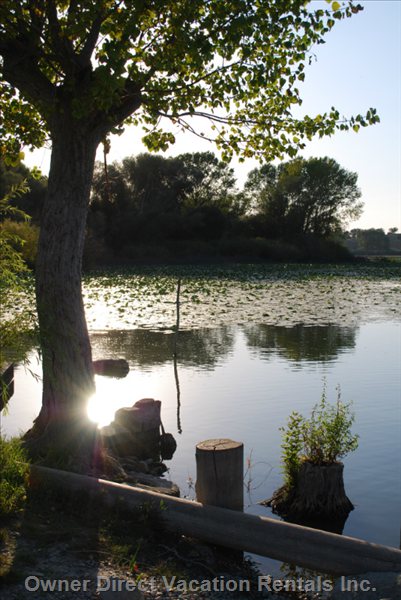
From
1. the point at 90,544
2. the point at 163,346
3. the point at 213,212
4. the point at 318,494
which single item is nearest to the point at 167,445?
the point at 318,494

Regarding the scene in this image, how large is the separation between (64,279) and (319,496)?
3.93 m

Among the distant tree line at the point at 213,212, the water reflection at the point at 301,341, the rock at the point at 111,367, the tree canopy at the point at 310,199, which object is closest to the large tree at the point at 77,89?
the rock at the point at 111,367

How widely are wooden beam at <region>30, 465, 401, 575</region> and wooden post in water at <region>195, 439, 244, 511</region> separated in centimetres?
53

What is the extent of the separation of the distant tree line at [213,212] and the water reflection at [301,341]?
37.2 metres

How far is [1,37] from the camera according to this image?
8.65 metres

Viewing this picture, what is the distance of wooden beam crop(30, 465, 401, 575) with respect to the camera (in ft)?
19.2

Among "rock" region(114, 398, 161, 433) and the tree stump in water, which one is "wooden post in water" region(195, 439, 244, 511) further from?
"rock" region(114, 398, 161, 433)

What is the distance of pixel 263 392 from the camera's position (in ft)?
Result: 48.7

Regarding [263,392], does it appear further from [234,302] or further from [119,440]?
[234,302]

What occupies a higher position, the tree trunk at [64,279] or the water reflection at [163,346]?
the tree trunk at [64,279]

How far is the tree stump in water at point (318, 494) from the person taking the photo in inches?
324

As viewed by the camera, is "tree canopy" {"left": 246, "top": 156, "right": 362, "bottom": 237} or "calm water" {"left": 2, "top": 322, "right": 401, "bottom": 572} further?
"tree canopy" {"left": 246, "top": 156, "right": 362, "bottom": 237}

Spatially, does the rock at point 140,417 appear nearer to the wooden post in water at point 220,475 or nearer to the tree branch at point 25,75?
the wooden post in water at point 220,475

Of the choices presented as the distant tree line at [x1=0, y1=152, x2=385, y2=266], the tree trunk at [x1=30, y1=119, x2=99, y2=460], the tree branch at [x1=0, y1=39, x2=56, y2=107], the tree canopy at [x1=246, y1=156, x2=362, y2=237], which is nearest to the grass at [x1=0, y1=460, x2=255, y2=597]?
the tree trunk at [x1=30, y1=119, x2=99, y2=460]
